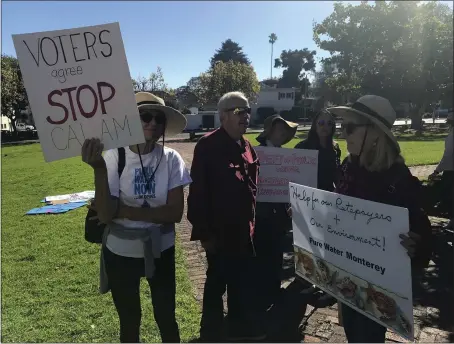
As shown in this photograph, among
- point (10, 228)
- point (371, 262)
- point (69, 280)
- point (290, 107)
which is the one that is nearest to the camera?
point (371, 262)

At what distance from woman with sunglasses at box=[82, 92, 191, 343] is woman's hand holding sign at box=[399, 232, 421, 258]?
1.39 m

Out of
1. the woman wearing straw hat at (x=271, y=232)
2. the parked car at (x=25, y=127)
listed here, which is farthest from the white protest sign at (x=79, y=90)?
the parked car at (x=25, y=127)

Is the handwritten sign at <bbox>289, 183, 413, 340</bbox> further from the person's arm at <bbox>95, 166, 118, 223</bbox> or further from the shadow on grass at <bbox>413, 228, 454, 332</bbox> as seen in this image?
the shadow on grass at <bbox>413, 228, 454, 332</bbox>

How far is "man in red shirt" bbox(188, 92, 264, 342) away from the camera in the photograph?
3047 millimetres

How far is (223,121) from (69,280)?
306 cm

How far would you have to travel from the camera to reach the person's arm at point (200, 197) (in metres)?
3.03

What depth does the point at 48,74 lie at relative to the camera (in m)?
2.25

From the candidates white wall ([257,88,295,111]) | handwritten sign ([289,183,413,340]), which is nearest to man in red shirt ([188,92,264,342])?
handwritten sign ([289,183,413,340])

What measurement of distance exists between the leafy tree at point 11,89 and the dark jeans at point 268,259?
37.6m

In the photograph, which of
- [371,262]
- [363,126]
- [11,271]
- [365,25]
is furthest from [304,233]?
[365,25]

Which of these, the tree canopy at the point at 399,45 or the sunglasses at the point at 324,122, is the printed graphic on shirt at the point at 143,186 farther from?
the tree canopy at the point at 399,45

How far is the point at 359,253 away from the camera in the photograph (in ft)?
7.55

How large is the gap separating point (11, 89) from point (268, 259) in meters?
41.3

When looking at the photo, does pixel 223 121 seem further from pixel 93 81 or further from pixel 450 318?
pixel 450 318
